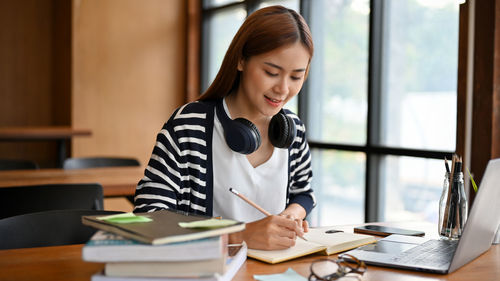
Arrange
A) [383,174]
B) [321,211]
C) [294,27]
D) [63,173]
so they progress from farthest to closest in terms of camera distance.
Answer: [321,211] → [383,174] → [63,173] → [294,27]

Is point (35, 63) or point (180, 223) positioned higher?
point (35, 63)

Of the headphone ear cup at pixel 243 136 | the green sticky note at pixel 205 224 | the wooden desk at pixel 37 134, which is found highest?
the headphone ear cup at pixel 243 136

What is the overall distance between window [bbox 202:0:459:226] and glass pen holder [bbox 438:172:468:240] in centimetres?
148

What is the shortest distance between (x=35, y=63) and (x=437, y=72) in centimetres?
396

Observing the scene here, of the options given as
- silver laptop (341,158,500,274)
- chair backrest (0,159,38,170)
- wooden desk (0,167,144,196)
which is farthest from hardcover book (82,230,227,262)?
chair backrest (0,159,38,170)

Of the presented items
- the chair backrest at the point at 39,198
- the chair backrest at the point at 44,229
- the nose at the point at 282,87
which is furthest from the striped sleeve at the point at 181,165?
the chair backrest at the point at 39,198

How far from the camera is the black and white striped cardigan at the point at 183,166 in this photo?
149 cm

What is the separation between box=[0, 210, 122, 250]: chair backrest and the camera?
4.78 ft

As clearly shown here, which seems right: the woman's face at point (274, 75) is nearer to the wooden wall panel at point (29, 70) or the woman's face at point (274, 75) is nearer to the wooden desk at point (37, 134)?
the wooden desk at point (37, 134)

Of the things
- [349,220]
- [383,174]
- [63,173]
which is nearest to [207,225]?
[63,173]

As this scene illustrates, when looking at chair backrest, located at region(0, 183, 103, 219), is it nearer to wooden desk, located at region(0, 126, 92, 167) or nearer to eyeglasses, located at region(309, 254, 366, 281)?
eyeglasses, located at region(309, 254, 366, 281)

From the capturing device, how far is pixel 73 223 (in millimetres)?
1575

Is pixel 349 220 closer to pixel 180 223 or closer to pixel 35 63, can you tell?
pixel 180 223

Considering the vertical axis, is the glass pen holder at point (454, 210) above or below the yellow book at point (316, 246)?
above
